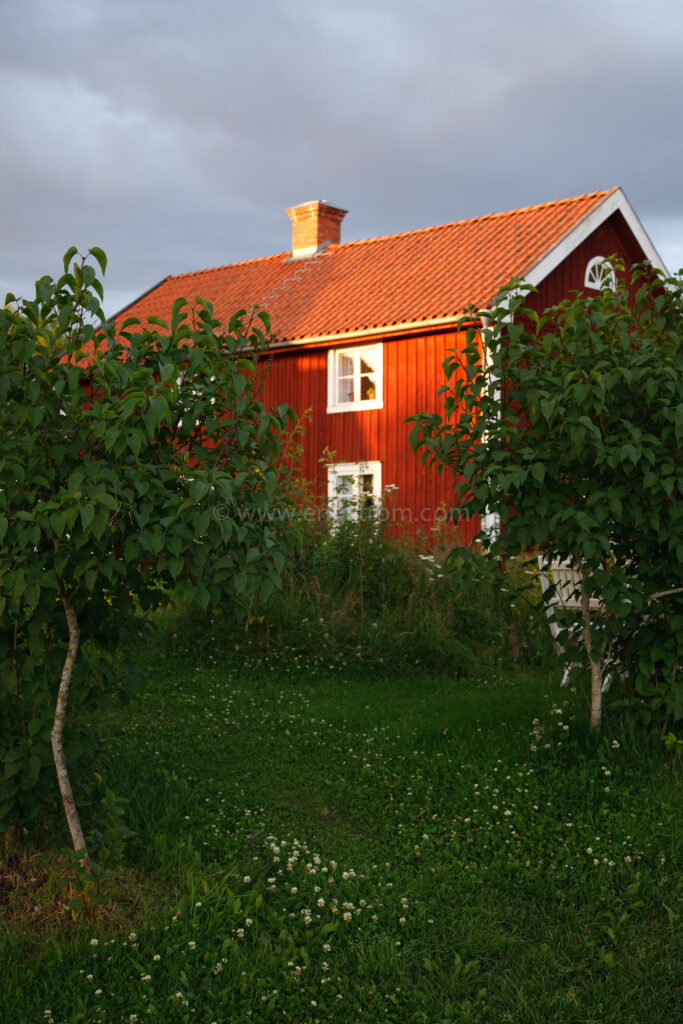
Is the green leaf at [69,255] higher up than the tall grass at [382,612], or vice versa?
the green leaf at [69,255]

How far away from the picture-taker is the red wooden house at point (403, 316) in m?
14.7

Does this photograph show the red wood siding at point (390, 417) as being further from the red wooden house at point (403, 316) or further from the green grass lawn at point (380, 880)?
the green grass lawn at point (380, 880)

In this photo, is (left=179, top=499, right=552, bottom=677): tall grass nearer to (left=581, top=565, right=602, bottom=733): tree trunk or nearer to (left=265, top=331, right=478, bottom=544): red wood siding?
(left=581, top=565, right=602, bottom=733): tree trunk

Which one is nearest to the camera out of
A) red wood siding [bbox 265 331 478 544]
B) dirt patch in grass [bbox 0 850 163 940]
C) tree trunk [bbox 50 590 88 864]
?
dirt patch in grass [bbox 0 850 163 940]

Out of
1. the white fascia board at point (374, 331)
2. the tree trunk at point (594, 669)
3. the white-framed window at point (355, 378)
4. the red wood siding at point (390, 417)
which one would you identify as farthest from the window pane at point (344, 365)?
the tree trunk at point (594, 669)

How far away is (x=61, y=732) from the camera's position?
3773mm

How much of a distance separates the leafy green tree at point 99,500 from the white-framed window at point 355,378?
38.5 feet

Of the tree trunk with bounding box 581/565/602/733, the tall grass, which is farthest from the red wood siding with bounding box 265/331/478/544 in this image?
the tree trunk with bounding box 581/565/602/733

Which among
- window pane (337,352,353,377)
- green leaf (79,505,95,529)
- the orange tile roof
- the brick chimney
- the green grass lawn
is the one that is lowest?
the green grass lawn

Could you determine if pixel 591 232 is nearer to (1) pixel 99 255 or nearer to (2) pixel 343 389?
(2) pixel 343 389

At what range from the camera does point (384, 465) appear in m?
15.5

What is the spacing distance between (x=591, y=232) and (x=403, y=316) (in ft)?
12.1

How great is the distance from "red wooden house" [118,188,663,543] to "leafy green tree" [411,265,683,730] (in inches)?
340

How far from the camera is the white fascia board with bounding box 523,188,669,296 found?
1453 centimetres
